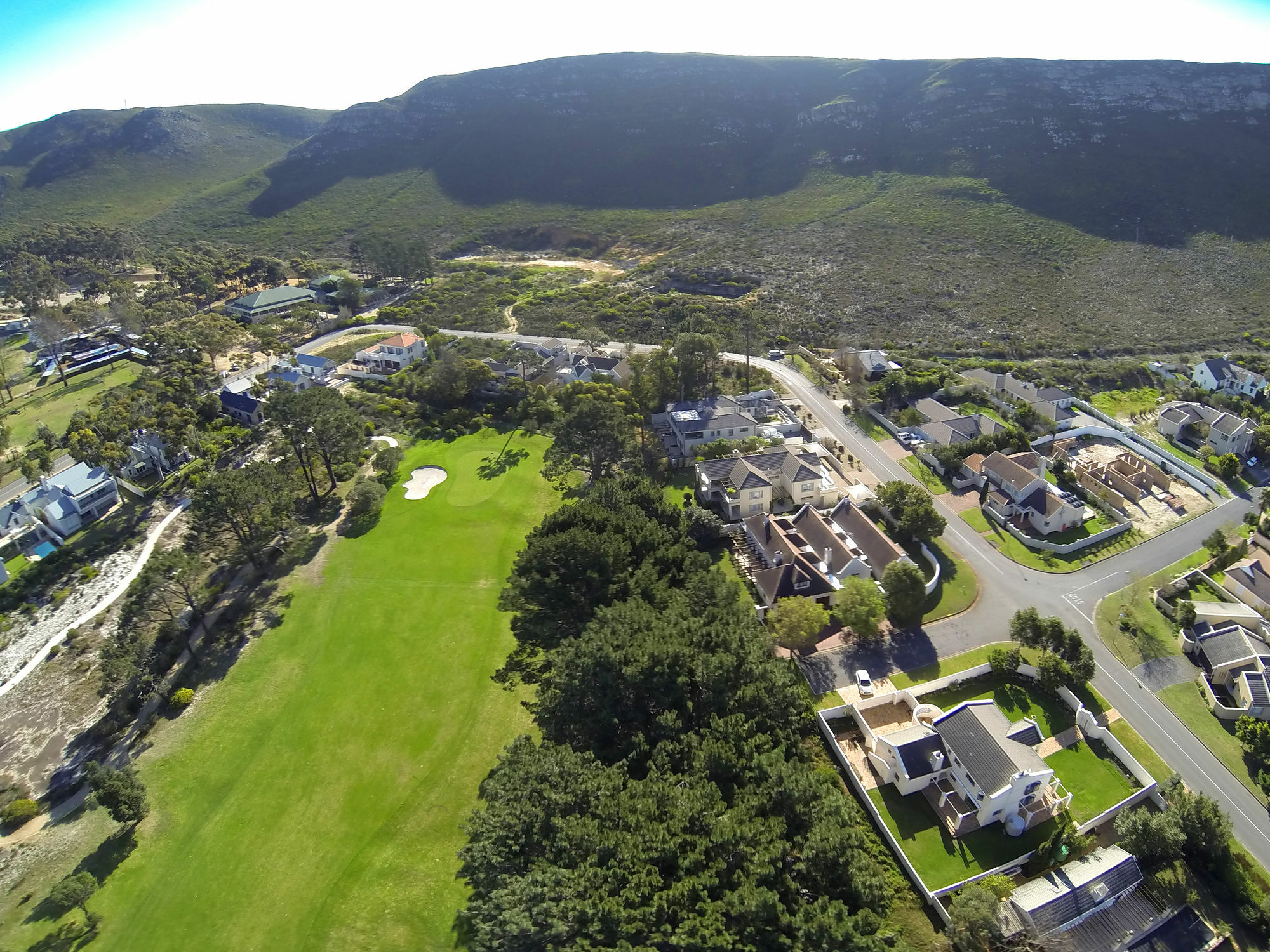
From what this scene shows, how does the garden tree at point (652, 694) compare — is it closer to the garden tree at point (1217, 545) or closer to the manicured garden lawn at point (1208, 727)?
the manicured garden lawn at point (1208, 727)

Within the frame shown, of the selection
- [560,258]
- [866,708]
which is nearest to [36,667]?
[866,708]

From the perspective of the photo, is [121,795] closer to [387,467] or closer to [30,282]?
[387,467]

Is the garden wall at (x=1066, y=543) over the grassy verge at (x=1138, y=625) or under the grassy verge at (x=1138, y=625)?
over

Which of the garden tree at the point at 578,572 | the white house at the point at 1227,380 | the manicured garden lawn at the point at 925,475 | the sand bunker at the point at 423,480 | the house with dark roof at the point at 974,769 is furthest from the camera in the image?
the white house at the point at 1227,380

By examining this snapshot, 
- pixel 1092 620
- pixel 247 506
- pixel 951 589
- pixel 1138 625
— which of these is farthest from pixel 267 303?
pixel 1138 625

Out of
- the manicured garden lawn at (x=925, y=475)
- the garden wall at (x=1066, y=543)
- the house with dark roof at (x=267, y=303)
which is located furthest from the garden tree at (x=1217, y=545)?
the house with dark roof at (x=267, y=303)

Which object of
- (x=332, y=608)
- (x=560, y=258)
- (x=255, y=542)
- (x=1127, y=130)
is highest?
(x=1127, y=130)

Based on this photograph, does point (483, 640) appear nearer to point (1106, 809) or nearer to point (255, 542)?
point (255, 542)
